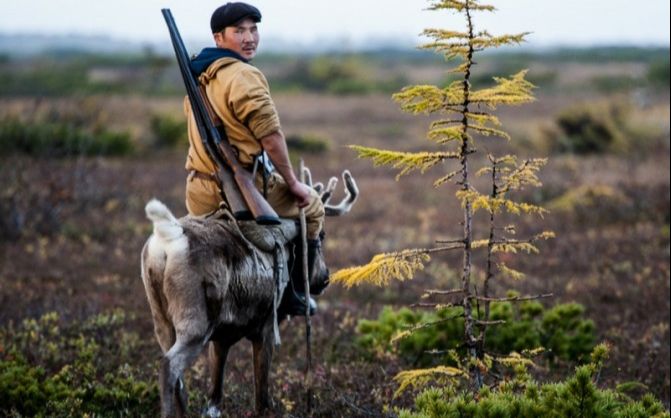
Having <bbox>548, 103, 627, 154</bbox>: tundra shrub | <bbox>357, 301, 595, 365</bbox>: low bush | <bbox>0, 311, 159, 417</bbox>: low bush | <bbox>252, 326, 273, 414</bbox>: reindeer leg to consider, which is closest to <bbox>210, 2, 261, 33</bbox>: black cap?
<bbox>252, 326, 273, 414</bbox>: reindeer leg

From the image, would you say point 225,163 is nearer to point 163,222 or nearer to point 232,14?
point 163,222

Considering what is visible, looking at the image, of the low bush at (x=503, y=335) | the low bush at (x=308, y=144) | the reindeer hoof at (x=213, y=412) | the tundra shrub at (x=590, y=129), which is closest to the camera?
the reindeer hoof at (x=213, y=412)

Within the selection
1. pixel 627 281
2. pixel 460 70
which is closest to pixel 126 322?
pixel 460 70

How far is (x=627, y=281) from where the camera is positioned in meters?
12.0

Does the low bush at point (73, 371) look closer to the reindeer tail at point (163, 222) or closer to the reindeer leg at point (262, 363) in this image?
the reindeer leg at point (262, 363)

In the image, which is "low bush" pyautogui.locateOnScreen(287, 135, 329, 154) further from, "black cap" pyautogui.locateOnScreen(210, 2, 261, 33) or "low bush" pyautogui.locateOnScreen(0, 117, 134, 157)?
"black cap" pyautogui.locateOnScreen(210, 2, 261, 33)

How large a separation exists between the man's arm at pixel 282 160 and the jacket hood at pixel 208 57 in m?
0.54

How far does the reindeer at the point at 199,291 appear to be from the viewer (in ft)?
15.3

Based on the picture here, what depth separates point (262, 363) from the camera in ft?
18.2

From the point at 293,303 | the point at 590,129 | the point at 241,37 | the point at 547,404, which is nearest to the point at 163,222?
the point at 241,37

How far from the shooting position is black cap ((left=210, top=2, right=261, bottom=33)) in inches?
204

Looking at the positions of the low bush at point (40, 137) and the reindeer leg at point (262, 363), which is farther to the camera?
the low bush at point (40, 137)

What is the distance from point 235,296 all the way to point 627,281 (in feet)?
27.6

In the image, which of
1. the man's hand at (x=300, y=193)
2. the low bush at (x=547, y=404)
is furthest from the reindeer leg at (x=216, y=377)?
the low bush at (x=547, y=404)
